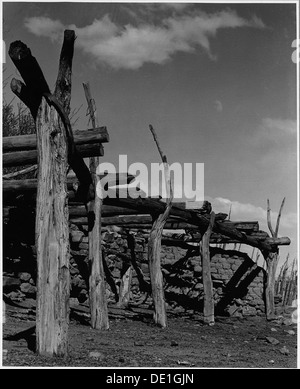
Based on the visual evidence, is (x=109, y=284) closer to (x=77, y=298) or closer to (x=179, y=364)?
(x=77, y=298)

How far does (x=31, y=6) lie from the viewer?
5566mm

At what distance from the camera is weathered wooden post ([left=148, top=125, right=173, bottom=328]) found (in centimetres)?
892

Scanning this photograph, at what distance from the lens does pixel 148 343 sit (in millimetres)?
6898

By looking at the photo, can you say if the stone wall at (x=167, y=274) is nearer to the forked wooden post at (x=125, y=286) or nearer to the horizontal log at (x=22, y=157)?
the forked wooden post at (x=125, y=286)

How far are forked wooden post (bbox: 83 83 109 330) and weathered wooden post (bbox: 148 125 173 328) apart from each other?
132cm

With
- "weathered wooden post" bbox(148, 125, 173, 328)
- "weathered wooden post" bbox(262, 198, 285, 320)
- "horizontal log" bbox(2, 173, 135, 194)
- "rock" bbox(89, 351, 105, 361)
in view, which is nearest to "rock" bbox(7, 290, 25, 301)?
"weathered wooden post" bbox(148, 125, 173, 328)

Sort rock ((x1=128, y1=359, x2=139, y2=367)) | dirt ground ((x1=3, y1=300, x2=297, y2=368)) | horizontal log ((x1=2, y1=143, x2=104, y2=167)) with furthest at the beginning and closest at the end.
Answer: horizontal log ((x1=2, y1=143, x2=104, y2=167)) → dirt ground ((x1=3, y1=300, x2=297, y2=368)) → rock ((x1=128, y1=359, x2=139, y2=367))

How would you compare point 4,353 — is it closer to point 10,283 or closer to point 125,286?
point 10,283

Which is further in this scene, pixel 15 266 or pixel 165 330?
pixel 15 266

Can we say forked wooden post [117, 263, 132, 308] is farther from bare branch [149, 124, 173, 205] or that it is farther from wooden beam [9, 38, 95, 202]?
wooden beam [9, 38, 95, 202]

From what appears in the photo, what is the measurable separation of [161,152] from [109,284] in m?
4.20

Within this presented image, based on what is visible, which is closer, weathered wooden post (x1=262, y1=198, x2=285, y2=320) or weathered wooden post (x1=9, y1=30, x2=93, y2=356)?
weathered wooden post (x1=9, y1=30, x2=93, y2=356)

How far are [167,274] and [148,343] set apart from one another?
6.17 meters
